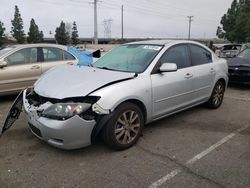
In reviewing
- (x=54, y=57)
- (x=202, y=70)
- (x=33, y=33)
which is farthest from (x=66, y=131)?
(x=33, y=33)

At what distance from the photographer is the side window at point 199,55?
5069 millimetres

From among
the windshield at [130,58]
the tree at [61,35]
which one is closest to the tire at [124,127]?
the windshield at [130,58]

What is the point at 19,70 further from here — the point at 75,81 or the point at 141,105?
the point at 141,105

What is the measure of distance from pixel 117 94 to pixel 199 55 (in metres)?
2.44

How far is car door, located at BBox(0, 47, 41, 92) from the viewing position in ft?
20.5

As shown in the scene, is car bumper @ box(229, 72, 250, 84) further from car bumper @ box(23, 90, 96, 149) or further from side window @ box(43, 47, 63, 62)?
car bumper @ box(23, 90, 96, 149)

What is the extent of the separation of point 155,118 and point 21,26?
67.1 m

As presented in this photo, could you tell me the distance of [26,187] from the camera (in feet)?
9.55

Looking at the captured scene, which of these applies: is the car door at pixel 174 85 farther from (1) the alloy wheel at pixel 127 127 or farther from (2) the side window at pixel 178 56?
(1) the alloy wheel at pixel 127 127

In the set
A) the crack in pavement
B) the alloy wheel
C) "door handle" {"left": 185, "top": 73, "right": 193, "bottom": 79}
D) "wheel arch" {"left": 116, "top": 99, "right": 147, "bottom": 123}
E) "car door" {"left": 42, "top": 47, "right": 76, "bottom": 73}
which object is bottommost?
the crack in pavement

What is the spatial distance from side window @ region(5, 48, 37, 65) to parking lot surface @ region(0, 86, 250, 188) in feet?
7.23

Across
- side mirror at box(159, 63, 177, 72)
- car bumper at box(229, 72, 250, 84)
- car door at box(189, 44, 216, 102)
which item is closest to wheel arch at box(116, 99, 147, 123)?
side mirror at box(159, 63, 177, 72)

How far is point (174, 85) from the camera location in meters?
4.41

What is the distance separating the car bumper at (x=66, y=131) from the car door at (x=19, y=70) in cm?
320
